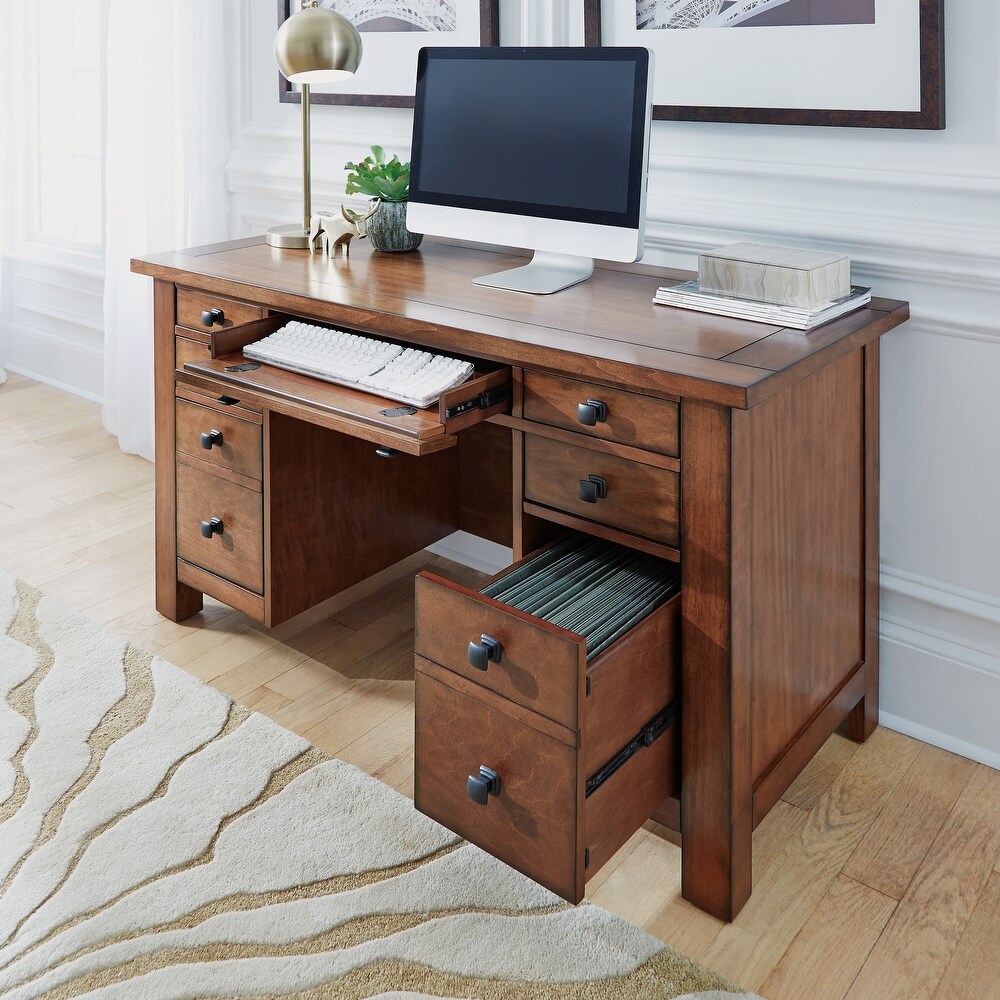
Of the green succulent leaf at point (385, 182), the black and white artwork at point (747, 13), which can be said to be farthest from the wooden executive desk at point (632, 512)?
the black and white artwork at point (747, 13)

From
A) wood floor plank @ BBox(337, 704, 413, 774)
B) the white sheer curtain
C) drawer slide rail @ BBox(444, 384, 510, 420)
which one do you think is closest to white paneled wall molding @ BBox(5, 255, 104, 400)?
the white sheer curtain

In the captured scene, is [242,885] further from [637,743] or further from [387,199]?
[387,199]

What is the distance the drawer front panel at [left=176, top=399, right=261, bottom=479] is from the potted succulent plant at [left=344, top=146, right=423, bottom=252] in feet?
1.57

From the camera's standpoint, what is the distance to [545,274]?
5.99ft

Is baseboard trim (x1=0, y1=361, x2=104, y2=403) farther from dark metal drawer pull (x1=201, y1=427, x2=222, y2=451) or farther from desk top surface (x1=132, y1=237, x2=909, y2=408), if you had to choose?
dark metal drawer pull (x1=201, y1=427, x2=222, y2=451)

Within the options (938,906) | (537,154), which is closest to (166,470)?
(537,154)

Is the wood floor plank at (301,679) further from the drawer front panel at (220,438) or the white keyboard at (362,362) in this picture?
the white keyboard at (362,362)

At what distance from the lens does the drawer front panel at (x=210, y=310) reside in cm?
190

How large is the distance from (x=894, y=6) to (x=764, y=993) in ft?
4.66

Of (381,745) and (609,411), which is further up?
(609,411)

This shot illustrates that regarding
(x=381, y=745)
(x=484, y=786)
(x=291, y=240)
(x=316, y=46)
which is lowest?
(x=381, y=745)

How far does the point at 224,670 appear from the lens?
6.67 feet

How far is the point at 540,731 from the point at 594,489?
1.16ft

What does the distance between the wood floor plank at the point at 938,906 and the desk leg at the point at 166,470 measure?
58.0 inches
